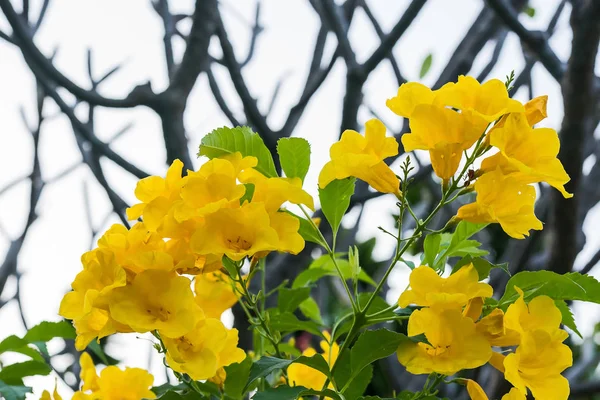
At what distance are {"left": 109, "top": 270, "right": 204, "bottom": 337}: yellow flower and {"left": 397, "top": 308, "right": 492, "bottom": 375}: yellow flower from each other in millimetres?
162

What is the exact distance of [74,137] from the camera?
1632 mm

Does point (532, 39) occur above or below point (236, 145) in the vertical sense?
above

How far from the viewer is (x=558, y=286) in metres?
0.46

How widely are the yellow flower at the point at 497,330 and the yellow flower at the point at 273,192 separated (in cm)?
16

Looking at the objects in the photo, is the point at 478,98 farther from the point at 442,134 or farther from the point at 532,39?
the point at 532,39


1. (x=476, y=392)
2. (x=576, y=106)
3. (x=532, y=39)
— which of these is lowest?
(x=476, y=392)

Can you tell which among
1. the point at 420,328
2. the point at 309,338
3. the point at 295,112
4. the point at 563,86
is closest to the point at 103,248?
the point at 420,328

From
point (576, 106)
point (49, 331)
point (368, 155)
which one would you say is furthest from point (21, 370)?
point (576, 106)

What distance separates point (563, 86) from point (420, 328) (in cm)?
93

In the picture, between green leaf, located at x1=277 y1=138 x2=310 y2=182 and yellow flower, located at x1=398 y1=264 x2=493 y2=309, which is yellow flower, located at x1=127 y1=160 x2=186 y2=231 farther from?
yellow flower, located at x1=398 y1=264 x2=493 y2=309

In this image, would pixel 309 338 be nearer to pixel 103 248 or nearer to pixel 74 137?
pixel 74 137

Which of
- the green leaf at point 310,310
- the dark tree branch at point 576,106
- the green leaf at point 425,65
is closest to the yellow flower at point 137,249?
the green leaf at point 310,310

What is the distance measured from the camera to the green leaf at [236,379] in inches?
19.5

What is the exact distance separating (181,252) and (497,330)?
0.24 metres
